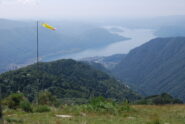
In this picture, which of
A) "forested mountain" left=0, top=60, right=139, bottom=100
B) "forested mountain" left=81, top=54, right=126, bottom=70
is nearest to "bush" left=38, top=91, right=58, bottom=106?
"forested mountain" left=0, top=60, right=139, bottom=100

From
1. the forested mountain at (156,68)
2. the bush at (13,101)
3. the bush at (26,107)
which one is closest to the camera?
the bush at (26,107)

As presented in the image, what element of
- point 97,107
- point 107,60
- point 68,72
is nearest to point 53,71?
point 68,72

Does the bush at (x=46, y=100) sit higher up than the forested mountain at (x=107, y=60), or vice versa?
the forested mountain at (x=107, y=60)

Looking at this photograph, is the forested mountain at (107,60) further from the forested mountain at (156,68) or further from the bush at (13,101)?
the bush at (13,101)

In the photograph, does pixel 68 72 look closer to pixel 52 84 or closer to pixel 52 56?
pixel 52 84

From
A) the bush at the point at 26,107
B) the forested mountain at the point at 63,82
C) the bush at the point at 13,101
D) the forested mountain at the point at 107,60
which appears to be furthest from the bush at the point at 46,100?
the forested mountain at the point at 107,60

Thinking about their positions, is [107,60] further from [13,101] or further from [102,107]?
[102,107]

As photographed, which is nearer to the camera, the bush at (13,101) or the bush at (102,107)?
the bush at (102,107)
